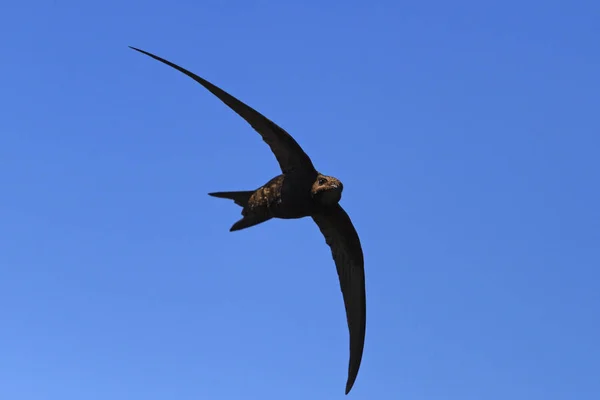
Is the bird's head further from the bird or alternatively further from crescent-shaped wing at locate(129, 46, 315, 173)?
crescent-shaped wing at locate(129, 46, 315, 173)

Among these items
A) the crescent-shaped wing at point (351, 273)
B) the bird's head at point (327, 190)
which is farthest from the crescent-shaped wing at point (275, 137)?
the crescent-shaped wing at point (351, 273)

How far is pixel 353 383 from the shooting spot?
19.2 meters

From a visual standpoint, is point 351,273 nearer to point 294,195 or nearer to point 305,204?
point 305,204

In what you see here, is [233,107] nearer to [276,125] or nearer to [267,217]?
[276,125]

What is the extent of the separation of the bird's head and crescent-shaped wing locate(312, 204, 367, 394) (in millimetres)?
1633

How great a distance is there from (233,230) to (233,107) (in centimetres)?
270

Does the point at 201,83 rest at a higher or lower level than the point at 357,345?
higher

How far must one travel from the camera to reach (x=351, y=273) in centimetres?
1972

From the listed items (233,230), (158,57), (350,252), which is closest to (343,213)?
(350,252)

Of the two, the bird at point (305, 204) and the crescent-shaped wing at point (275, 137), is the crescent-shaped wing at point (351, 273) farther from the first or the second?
the crescent-shaped wing at point (275, 137)

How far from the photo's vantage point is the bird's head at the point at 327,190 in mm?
17203

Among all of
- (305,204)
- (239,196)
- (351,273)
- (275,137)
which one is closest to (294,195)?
(305,204)

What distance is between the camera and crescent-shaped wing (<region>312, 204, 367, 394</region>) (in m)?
19.2

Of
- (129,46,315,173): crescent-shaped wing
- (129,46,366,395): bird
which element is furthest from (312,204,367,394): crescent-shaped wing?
(129,46,315,173): crescent-shaped wing
